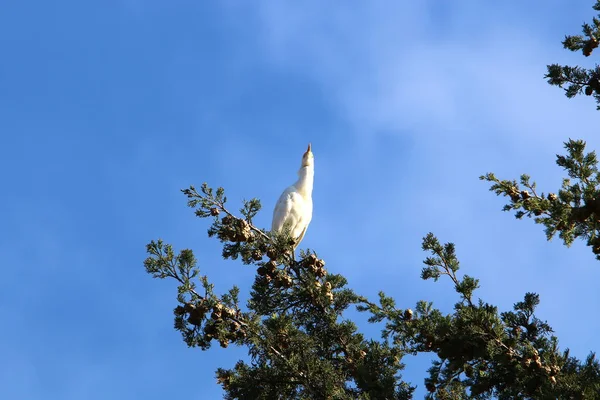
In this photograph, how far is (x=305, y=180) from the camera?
38.6ft

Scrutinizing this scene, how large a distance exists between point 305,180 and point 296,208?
3.11 feet

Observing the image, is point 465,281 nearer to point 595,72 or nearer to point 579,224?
point 579,224

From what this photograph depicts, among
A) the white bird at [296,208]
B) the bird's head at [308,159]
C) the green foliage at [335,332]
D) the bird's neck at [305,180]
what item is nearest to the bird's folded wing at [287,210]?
the white bird at [296,208]

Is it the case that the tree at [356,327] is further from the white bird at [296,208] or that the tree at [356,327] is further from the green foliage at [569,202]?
the white bird at [296,208]

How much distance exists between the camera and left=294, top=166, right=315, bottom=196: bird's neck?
11.5 metres

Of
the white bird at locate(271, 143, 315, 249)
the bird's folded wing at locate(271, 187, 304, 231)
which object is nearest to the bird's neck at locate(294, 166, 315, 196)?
the white bird at locate(271, 143, 315, 249)

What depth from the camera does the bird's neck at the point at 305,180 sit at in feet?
37.9

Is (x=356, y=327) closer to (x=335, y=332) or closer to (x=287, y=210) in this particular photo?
(x=335, y=332)

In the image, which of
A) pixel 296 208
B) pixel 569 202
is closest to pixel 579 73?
pixel 569 202

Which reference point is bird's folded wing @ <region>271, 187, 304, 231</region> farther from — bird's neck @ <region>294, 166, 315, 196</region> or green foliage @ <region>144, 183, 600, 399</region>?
green foliage @ <region>144, 183, 600, 399</region>

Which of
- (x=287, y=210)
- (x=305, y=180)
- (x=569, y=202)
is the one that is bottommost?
(x=569, y=202)

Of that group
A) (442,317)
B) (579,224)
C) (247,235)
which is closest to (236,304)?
(247,235)

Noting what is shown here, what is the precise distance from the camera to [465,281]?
6.27 metres

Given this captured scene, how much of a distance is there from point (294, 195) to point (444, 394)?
5.17 m
